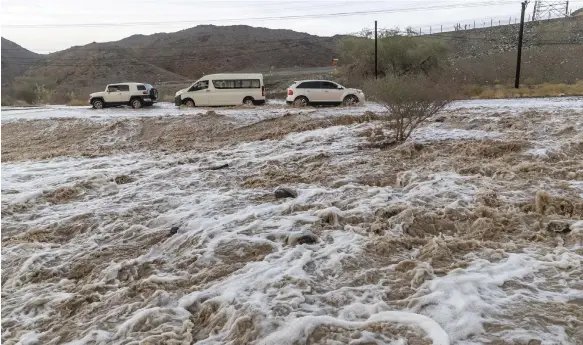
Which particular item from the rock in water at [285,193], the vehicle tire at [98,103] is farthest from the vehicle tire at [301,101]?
the rock in water at [285,193]

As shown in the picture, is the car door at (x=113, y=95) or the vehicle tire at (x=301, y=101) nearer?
the vehicle tire at (x=301, y=101)

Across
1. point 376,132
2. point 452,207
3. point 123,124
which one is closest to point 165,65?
point 123,124

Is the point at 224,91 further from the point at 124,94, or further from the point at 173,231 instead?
the point at 173,231

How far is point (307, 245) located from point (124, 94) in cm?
1906

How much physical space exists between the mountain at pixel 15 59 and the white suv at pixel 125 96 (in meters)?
52.4

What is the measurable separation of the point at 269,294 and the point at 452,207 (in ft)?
9.83

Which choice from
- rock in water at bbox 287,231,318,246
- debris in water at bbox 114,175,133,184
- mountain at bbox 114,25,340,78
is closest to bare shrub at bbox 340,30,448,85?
debris in water at bbox 114,175,133,184

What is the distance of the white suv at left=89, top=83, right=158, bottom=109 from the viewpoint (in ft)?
71.1

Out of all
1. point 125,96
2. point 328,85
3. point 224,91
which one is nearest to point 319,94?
point 328,85

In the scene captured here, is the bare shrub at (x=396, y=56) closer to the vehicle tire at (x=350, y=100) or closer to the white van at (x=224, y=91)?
the vehicle tire at (x=350, y=100)

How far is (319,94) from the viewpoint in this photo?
1989 centimetres

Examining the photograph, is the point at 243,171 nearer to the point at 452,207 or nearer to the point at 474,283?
the point at 452,207

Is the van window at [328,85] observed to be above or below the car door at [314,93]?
above

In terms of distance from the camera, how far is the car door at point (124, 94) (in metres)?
21.7
